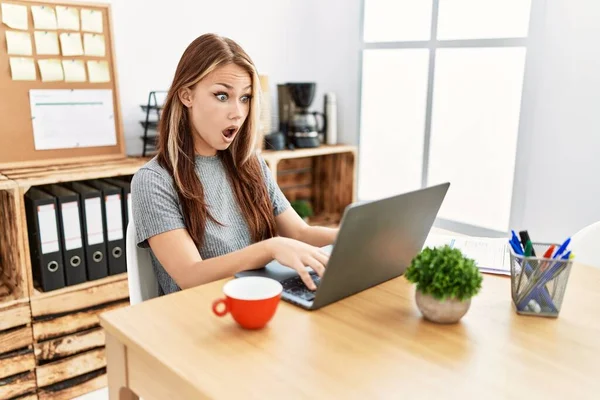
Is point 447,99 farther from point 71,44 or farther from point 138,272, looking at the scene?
point 138,272

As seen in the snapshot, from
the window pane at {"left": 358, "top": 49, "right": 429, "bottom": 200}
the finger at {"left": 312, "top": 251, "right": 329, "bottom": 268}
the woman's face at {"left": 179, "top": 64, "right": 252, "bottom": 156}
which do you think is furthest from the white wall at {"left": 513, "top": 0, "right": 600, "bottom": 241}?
the finger at {"left": 312, "top": 251, "right": 329, "bottom": 268}

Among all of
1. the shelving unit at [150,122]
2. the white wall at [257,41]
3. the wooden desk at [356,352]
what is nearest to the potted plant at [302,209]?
the white wall at [257,41]

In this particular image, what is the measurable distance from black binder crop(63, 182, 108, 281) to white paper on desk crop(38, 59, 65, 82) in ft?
1.30

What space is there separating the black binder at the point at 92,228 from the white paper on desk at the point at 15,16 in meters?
0.58

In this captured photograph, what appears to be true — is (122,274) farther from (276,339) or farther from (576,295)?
(576,295)

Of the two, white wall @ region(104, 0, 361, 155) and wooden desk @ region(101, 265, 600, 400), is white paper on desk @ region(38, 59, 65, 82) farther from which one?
wooden desk @ region(101, 265, 600, 400)

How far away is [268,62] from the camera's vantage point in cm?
280

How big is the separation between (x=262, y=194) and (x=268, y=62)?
4.71ft

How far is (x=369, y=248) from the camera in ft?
3.35

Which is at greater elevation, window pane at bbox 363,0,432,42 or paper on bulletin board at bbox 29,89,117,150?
window pane at bbox 363,0,432,42

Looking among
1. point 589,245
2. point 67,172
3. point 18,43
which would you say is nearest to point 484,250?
point 589,245

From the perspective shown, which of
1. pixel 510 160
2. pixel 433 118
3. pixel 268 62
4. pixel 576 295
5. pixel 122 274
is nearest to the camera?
pixel 576 295

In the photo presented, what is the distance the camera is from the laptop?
940mm

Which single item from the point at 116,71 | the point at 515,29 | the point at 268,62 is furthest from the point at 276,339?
the point at 268,62
